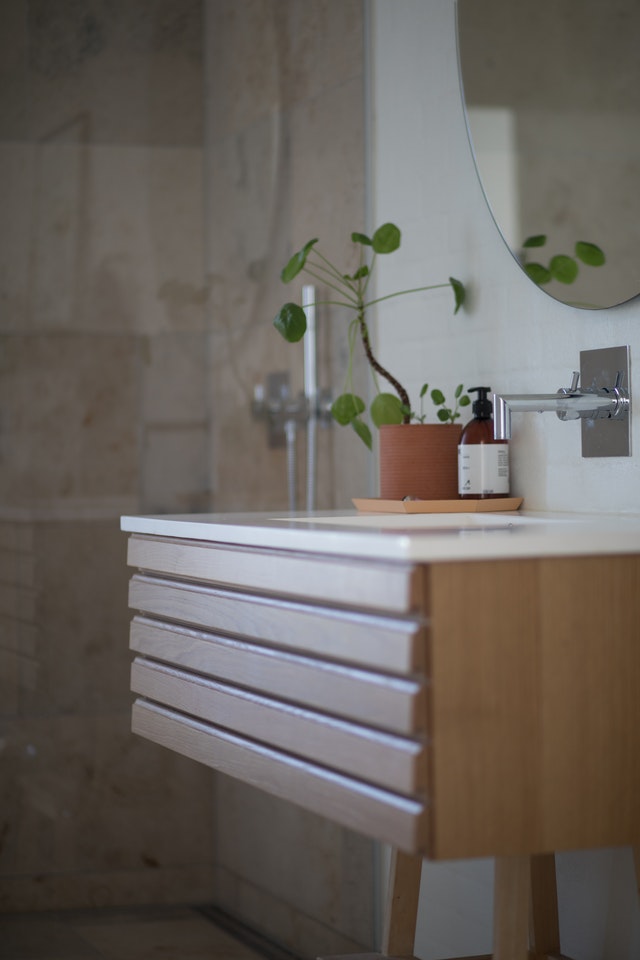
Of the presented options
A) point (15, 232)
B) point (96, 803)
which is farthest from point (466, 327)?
point (96, 803)

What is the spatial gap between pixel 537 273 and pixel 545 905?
2.97 ft

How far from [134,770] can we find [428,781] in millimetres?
1661

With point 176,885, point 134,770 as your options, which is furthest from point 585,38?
point 176,885

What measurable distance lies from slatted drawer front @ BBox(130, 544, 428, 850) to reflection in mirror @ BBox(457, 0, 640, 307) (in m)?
0.68

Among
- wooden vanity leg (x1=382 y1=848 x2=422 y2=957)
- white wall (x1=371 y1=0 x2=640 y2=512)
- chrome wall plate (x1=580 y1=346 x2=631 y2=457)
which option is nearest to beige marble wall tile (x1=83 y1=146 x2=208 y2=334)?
white wall (x1=371 y1=0 x2=640 y2=512)

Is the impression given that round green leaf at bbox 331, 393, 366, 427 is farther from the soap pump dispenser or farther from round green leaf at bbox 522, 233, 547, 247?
round green leaf at bbox 522, 233, 547, 247

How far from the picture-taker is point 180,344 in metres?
2.79

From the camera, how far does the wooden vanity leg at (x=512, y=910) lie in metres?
1.36

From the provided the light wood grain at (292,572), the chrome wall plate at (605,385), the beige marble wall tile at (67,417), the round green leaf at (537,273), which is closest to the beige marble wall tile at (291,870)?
the beige marble wall tile at (67,417)

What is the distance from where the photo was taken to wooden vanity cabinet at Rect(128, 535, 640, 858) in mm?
1191

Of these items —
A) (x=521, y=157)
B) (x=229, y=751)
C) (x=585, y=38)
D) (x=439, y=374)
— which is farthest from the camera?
(x=439, y=374)

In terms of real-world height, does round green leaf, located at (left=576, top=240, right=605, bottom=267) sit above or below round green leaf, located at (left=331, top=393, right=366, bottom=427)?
above

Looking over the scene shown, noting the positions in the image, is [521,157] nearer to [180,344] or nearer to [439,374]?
[439,374]

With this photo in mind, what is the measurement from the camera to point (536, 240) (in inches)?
74.2
